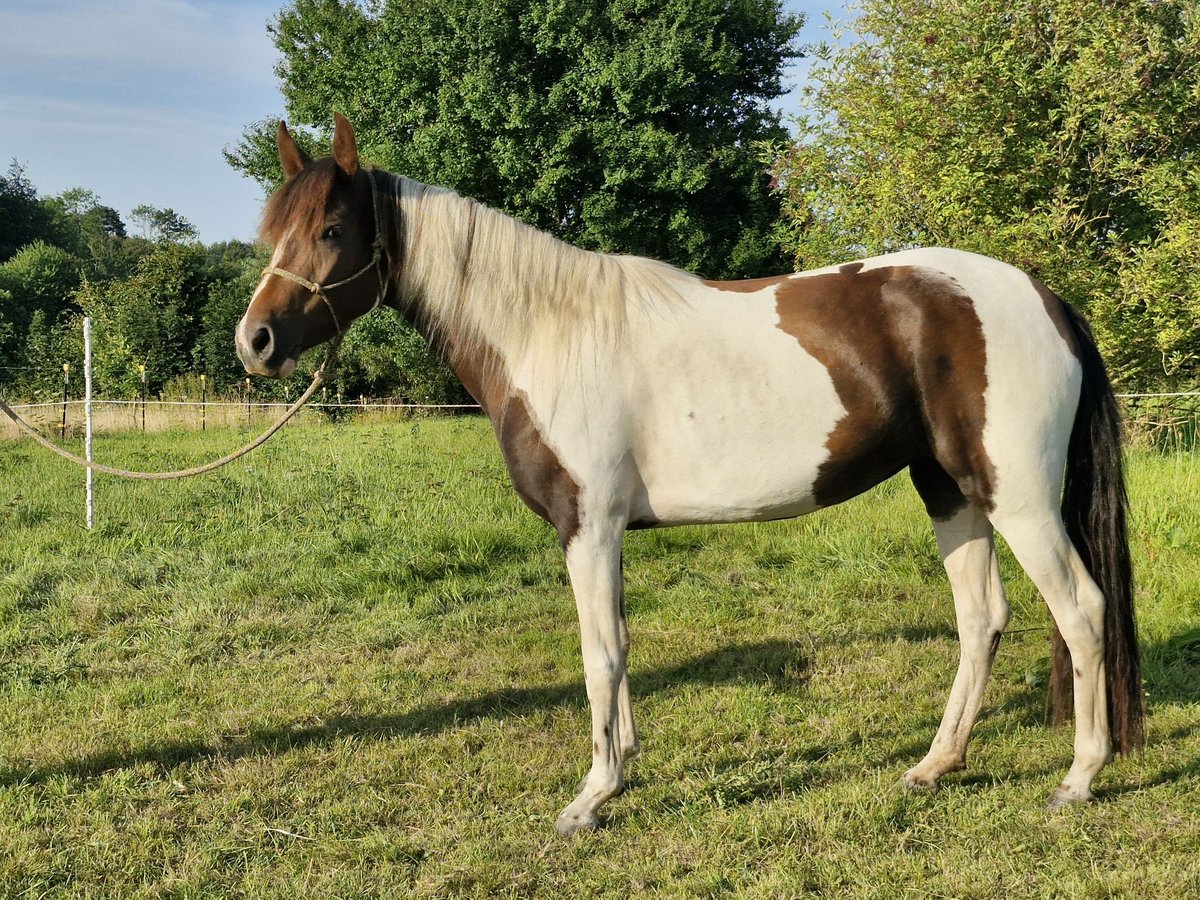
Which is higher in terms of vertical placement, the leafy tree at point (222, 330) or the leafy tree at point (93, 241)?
the leafy tree at point (93, 241)

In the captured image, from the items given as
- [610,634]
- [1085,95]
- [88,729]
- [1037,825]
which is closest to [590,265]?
[610,634]

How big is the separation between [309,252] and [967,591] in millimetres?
2678

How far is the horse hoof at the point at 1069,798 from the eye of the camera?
2777 mm

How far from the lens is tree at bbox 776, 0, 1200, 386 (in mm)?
7836

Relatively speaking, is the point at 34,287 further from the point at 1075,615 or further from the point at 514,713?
the point at 1075,615

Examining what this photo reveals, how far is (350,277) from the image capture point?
279cm

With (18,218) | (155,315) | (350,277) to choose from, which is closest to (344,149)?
(350,277)

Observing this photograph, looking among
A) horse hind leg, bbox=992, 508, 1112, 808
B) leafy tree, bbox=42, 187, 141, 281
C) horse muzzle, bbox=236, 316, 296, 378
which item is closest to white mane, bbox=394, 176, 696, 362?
horse muzzle, bbox=236, 316, 296, 378

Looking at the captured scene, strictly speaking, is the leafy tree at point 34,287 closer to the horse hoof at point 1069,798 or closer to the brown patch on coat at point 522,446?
the brown patch on coat at point 522,446

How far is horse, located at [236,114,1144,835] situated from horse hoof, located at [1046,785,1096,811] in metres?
0.01

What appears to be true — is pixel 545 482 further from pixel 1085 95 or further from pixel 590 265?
pixel 1085 95

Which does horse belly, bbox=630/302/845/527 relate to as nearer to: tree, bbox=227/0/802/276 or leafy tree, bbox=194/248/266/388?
tree, bbox=227/0/802/276

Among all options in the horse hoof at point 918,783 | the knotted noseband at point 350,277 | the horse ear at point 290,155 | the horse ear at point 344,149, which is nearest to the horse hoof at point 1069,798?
the horse hoof at point 918,783

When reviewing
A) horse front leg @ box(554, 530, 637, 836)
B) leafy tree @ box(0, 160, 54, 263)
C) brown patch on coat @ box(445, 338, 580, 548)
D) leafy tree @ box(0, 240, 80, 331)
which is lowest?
horse front leg @ box(554, 530, 637, 836)
